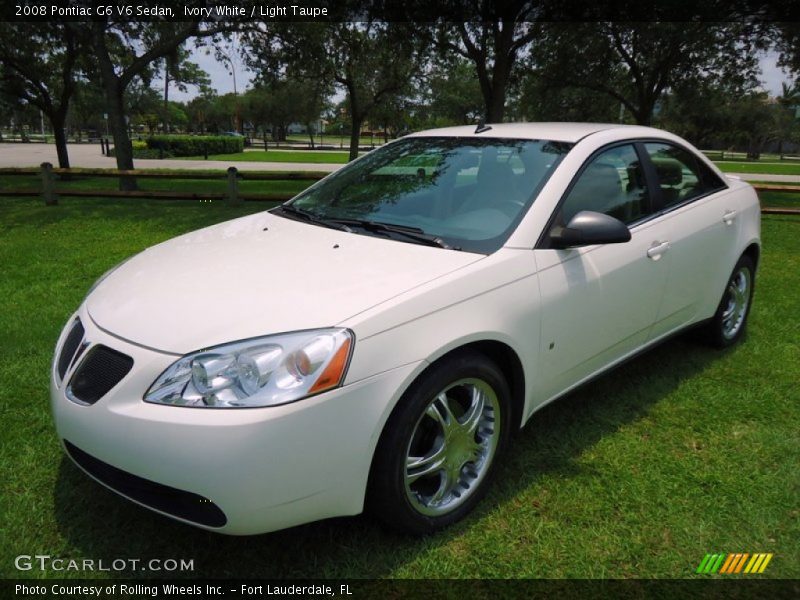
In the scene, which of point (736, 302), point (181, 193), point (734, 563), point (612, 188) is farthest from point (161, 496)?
point (181, 193)

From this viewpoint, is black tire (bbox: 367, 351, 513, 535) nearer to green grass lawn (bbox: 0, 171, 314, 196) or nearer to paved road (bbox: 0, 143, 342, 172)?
green grass lawn (bbox: 0, 171, 314, 196)

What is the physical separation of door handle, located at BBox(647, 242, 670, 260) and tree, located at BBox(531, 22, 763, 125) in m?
14.2

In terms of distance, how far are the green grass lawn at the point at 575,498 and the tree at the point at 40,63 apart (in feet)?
51.4

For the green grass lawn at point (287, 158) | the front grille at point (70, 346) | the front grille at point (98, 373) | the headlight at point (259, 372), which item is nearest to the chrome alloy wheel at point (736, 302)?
the headlight at point (259, 372)

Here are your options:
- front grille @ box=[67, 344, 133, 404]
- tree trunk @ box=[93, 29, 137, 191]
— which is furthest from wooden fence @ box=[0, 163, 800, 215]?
front grille @ box=[67, 344, 133, 404]

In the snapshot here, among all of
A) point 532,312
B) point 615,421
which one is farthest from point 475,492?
point 615,421

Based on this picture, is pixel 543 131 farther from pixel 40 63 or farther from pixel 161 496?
pixel 40 63

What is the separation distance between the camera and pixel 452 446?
2430 millimetres

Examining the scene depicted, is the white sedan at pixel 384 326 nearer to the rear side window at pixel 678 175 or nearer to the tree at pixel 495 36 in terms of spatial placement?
the rear side window at pixel 678 175

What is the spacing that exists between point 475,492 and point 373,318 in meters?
0.99

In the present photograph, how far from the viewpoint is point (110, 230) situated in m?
8.83

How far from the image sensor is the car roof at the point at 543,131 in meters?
3.26

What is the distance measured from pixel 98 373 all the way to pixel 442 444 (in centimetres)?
129

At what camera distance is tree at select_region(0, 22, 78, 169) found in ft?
53.3
